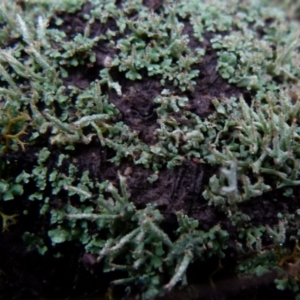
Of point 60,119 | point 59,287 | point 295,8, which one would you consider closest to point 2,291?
point 59,287

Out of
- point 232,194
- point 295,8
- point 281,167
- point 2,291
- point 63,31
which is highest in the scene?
point 295,8

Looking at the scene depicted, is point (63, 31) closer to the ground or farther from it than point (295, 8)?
closer to the ground

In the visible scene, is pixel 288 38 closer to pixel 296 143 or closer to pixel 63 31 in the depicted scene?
pixel 296 143

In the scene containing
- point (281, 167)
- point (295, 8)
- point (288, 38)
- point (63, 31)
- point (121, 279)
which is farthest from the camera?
point (295, 8)

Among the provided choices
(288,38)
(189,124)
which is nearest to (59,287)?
(189,124)

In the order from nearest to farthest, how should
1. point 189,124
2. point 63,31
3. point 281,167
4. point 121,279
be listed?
point 121,279 → point 281,167 → point 189,124 → point 63,31

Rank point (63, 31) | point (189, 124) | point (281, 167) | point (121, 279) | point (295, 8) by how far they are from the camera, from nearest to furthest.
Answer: point (121, 279), point (281, 167), point (189, 124), point (63, 31), point (295, 8)

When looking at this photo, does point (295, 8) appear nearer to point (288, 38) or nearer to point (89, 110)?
point (288, 38)

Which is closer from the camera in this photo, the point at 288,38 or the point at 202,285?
the point at 202,285

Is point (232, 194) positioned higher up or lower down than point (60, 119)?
lower down
